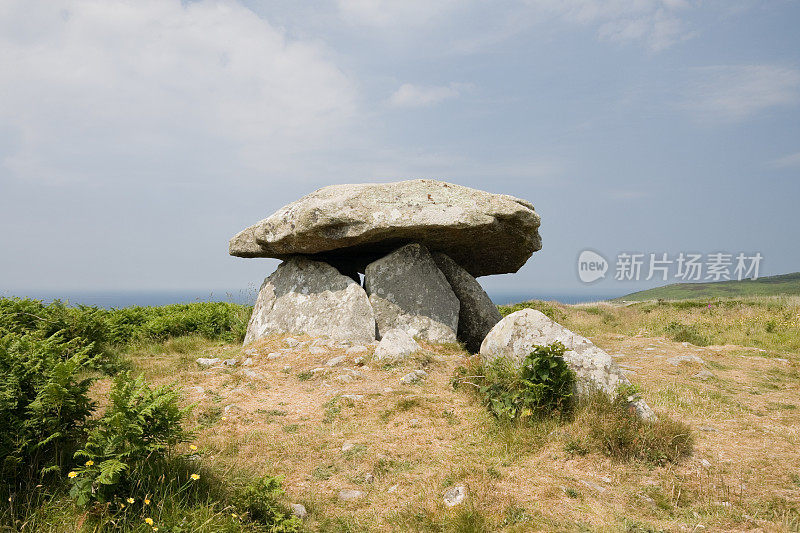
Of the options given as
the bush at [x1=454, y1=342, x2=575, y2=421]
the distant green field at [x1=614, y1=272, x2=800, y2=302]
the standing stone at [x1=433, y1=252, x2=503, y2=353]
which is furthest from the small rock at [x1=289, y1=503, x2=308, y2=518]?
the distant green field at [x1=614, y1=272, x2=800, y2=302]

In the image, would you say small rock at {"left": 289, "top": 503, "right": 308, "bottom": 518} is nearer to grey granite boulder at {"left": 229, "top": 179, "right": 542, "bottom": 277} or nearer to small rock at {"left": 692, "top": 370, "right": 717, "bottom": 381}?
grey granite boulder at {"left": 229, "top": 179, "right": 542, "bottom": 277}

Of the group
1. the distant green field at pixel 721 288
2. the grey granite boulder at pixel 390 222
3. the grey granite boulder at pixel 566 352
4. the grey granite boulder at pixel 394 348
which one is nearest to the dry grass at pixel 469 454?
the grey granite boulder at pixel 394 348

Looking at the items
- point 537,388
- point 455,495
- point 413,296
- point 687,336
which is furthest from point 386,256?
point 687,336

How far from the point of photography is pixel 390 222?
1112 centimetres

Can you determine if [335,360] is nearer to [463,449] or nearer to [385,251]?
[463,449]

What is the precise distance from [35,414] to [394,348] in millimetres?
5806

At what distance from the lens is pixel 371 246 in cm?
1281

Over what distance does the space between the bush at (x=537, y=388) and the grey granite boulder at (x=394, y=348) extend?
2.74 metres

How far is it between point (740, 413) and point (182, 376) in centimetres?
885

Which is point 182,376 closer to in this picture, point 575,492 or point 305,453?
point 305,453

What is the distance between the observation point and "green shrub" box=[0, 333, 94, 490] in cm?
409

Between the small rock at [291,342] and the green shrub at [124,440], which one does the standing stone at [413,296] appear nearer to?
the small rock at [291,342]

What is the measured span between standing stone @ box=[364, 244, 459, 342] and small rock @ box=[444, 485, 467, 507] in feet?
21.6

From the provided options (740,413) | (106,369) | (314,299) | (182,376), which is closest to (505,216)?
(314,299)
